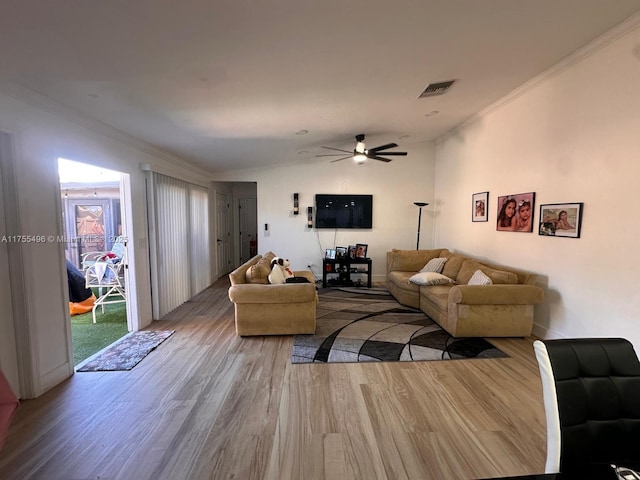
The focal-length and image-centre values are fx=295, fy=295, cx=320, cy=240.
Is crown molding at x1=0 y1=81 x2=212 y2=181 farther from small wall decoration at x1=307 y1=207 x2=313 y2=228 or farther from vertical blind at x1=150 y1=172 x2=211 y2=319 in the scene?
small wall decoration at x1=307 y1=207 x2=313 y2=228

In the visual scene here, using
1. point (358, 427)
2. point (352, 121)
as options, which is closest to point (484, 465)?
point (358, 427)

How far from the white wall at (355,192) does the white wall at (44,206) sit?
3908 millimetres

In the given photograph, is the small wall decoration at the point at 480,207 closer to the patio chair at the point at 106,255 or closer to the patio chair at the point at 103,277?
the patio chair at the point at 103,277

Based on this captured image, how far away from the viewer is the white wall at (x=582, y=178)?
259 cm

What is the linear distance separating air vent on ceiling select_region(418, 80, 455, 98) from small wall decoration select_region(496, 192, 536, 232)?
5.57 ft

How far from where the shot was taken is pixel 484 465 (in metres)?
1.72

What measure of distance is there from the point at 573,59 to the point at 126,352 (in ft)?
18.4

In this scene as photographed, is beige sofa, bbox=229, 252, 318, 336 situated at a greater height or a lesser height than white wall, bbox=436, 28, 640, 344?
lesser

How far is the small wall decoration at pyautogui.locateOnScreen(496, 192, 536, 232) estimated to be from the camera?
3.73 m

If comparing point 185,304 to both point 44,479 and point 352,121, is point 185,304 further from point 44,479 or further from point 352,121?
point 352,121

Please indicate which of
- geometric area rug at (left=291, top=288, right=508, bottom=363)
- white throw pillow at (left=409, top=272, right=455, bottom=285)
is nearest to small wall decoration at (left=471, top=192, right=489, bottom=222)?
white throw pillow at (left=409, top=272, right=455, bottom=285)

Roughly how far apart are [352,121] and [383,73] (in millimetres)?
1415

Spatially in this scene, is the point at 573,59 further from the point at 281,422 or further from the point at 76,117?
the point at 76,117

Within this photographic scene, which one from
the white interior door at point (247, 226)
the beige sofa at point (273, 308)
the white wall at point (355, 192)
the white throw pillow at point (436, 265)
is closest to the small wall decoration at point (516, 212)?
the white throw pillow at point (436, 265)
